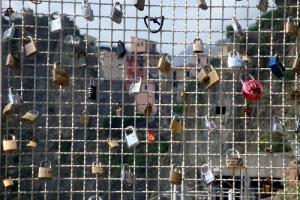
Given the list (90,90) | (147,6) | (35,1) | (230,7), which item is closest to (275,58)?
(230,7)

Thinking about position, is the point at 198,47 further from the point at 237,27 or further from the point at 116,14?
the point at 116,14

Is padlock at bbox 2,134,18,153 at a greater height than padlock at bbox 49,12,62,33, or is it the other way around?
padlock at bbox 49,12,62,33

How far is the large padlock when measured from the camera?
3.82 metres

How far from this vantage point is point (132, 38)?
4277 millimetres

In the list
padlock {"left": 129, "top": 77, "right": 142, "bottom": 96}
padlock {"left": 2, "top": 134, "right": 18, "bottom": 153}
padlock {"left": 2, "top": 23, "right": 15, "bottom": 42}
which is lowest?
padlock {"left": 2, "top": 134, "right": 18, "bottom": 153}

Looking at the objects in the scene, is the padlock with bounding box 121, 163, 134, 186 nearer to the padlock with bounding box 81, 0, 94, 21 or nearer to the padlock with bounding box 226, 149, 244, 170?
the padlock with bounding box 226, 149, 244, 170

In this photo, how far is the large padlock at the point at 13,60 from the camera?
382cm

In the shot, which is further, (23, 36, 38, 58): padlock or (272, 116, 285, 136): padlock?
(272, 116, 285, 136): padlock

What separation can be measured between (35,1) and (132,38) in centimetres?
77

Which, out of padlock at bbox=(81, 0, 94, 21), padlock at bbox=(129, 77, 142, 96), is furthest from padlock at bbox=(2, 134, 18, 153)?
padlock at bbox=(81, 0, 94, 21)

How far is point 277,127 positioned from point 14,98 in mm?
1783

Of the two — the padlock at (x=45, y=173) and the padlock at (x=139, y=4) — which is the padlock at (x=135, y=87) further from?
the padlock at (x=45, y=173)

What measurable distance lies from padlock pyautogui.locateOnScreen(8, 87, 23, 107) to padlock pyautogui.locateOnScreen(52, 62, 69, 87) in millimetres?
270

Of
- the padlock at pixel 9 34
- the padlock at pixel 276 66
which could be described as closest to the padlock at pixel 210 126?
the padlock at pixel 276 66
